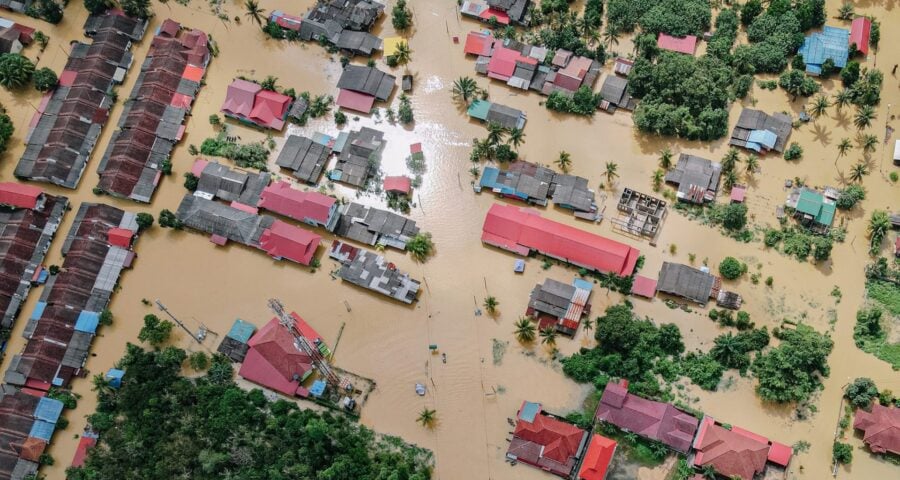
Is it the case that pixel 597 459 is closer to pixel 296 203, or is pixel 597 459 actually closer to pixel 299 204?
pixel 299 204

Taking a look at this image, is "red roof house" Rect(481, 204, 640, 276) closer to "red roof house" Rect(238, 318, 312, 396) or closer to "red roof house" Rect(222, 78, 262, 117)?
"red roof house" Rect(238, 318, 312, 396)

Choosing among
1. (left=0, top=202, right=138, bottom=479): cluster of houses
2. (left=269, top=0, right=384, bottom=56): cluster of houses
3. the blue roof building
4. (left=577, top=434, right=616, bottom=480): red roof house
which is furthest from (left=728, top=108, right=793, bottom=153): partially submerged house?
(left=0, top=202, right=138, bottom=479): cluster of houses

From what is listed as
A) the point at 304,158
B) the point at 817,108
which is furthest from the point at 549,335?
the point at 817,108

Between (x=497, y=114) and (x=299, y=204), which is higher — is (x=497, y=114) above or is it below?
above

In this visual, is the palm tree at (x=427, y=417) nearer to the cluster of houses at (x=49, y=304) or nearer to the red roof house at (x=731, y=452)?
the red roof house at (x=731, y=452)

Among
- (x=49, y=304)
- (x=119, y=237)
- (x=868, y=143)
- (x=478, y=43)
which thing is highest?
(x=868, y=143)
